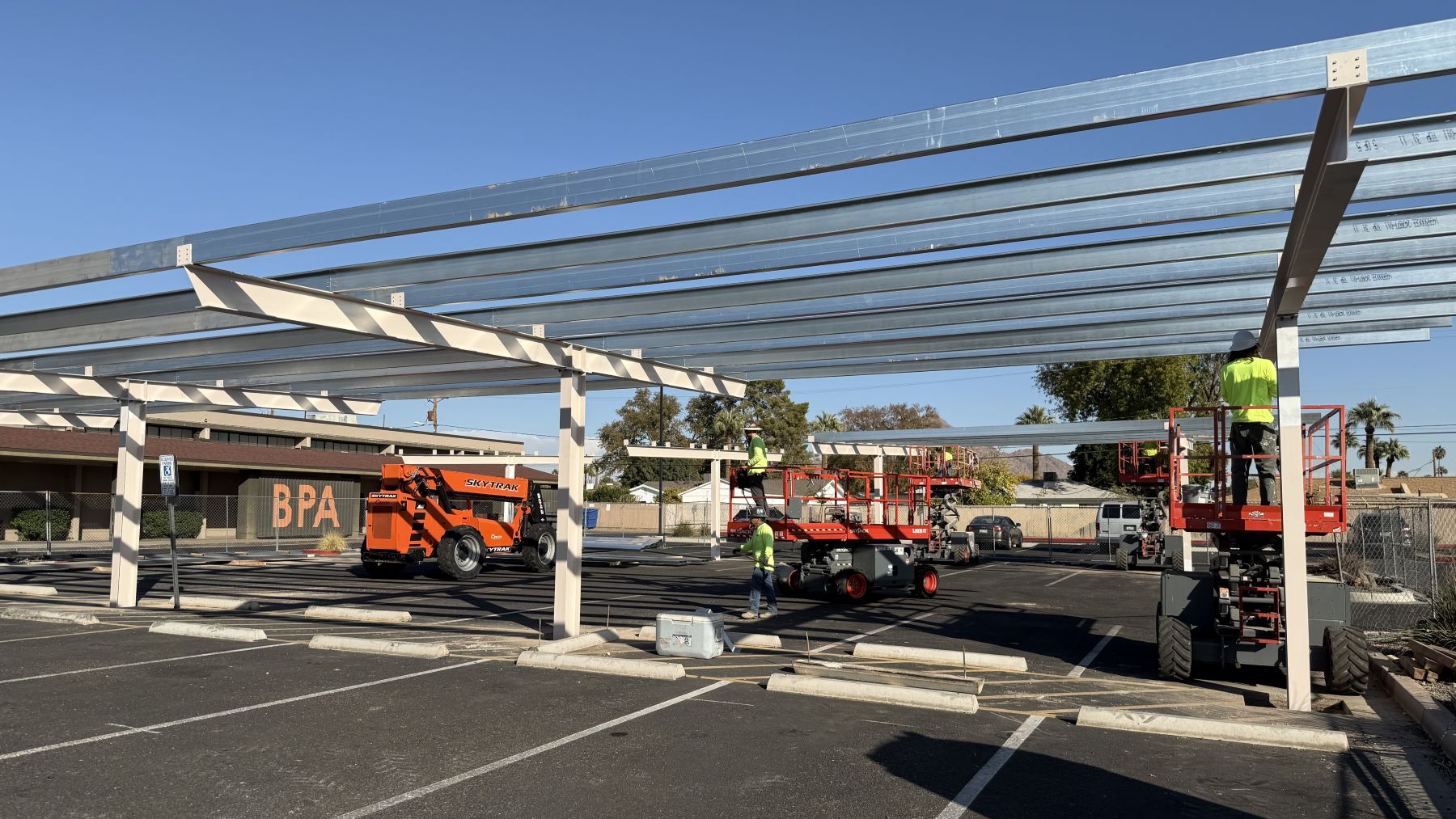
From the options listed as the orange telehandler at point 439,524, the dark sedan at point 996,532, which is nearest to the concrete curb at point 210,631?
the orange telehandler at point 439,524

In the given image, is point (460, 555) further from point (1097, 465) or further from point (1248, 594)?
point (1097, 465)

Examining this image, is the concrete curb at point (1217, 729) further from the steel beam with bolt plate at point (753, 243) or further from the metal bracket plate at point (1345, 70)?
the metal bracket plate at point (1345, 70)

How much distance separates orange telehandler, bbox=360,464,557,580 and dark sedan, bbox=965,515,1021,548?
819 inches

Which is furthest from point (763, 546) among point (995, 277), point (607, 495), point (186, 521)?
point (607, 495)

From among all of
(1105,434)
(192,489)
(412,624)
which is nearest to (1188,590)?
(412,624)

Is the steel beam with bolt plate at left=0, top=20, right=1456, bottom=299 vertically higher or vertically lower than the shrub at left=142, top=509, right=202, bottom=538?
higher

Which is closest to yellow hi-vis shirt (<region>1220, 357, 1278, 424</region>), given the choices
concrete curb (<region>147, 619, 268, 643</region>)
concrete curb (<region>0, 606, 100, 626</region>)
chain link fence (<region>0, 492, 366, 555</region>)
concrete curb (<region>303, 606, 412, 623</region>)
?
concrete curb (<region>303, 606, 412, 623</region>)

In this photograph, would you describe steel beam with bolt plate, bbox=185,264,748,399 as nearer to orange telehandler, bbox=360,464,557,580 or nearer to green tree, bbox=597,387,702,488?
orange telehandler, bbox=360,464,557,580

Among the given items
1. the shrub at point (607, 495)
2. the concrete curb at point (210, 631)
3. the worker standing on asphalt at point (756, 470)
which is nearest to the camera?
the concrete curb at point (210, 631)

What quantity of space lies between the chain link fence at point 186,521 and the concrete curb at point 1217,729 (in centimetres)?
2970

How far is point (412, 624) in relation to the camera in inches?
568

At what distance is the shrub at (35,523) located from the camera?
35406mm

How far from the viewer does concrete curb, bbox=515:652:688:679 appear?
33.9 ft

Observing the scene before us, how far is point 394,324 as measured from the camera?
11.1 m
